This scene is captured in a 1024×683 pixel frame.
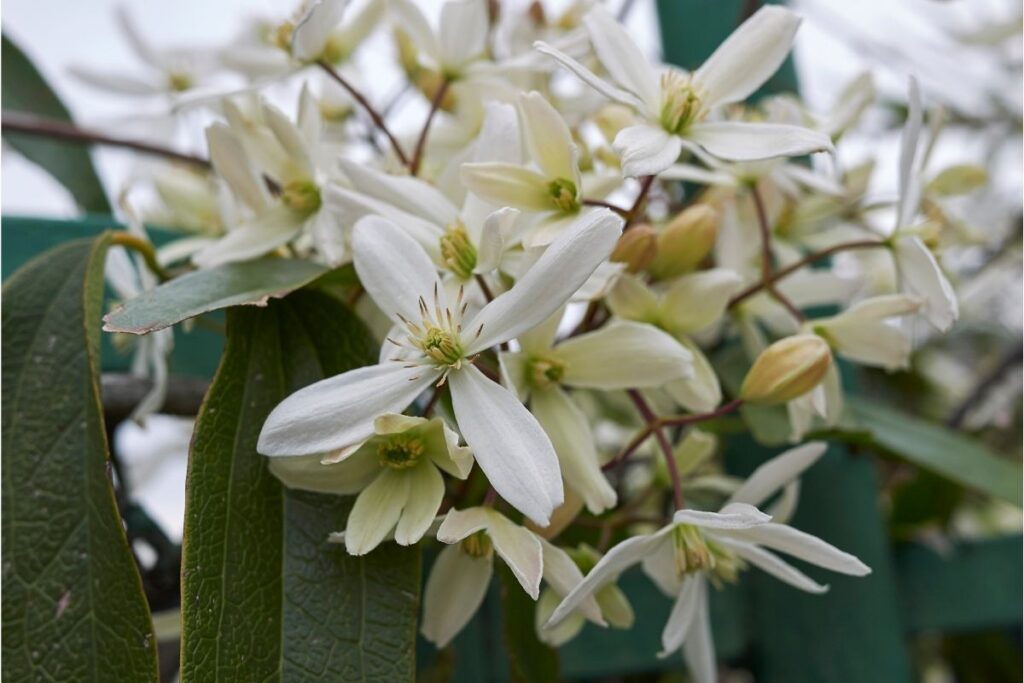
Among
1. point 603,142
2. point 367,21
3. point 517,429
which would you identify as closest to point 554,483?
point 517,429

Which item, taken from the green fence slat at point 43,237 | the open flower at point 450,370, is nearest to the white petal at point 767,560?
the open flower at point 450,370

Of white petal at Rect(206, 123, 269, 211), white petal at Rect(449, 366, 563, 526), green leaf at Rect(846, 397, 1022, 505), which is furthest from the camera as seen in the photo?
green leaf at Rect(846, 397, 1022, 505)

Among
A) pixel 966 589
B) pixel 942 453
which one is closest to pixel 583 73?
pixel 942 453

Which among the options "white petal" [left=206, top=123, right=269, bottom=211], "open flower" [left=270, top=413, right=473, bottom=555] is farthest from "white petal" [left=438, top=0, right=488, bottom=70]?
"open flower" [left=270, top=413, right=473, bottom=555]

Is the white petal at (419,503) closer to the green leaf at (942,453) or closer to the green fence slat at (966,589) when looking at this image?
the green leaf at (942,453)

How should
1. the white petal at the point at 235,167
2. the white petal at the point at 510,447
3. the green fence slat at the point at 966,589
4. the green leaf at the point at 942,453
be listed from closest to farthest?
the white petal at the point at 510,447
the white petal at the point at 235,167
the green leaf at the point at 942,453
the green fence slat at the point at 966,589

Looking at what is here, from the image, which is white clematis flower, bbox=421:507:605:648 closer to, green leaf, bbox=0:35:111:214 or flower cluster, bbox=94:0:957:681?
flower cluster, bbox=94:0:957:681

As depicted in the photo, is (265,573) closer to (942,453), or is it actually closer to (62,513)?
(62,513)

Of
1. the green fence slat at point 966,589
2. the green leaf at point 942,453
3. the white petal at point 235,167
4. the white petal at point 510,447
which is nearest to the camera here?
the white petal at point 510,447
